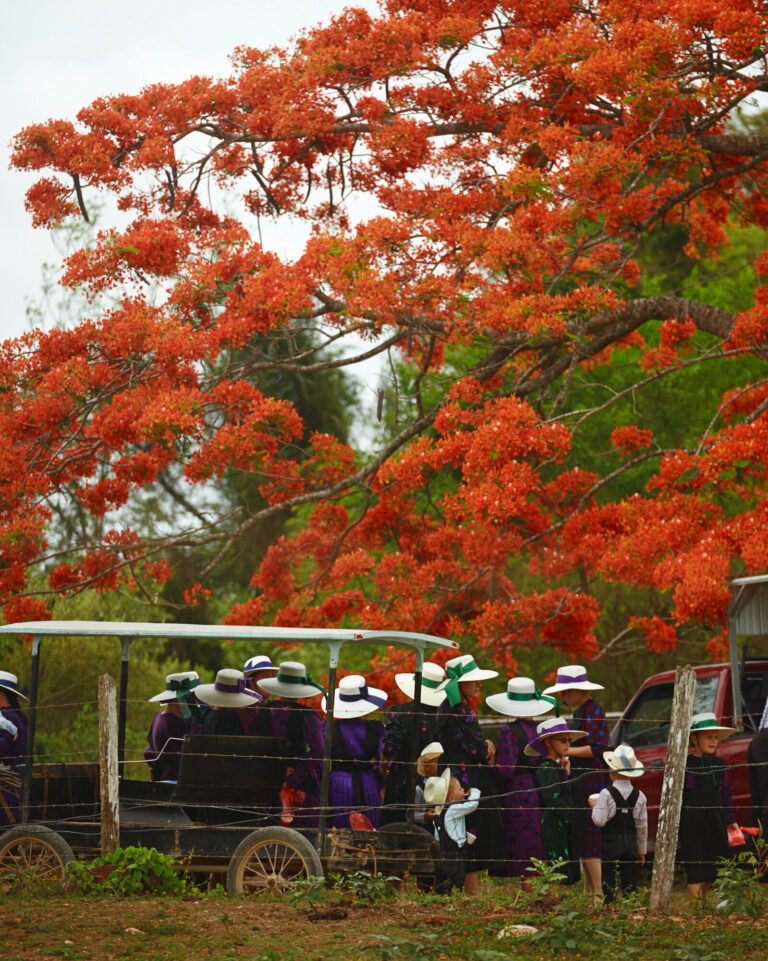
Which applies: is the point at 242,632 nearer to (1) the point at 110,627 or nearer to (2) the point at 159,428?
(1) the point at 110,627

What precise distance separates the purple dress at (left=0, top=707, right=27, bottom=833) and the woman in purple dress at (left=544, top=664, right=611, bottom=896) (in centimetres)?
370

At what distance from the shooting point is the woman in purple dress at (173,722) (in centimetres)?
962

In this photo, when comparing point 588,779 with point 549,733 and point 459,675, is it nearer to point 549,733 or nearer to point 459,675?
point 549,733

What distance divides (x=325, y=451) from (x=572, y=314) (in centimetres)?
330

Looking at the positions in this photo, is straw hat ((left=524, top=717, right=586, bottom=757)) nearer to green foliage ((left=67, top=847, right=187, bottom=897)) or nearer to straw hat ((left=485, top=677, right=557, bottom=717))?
straw hat ((left=485, top=677, right=557, bottom=717))

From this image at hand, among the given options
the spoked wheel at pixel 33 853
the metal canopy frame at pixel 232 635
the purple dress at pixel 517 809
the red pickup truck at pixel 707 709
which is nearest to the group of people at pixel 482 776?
the purple dress at pixel 517 809

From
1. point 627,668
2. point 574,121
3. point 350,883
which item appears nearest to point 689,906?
point 350,883

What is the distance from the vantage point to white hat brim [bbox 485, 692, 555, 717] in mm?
8670

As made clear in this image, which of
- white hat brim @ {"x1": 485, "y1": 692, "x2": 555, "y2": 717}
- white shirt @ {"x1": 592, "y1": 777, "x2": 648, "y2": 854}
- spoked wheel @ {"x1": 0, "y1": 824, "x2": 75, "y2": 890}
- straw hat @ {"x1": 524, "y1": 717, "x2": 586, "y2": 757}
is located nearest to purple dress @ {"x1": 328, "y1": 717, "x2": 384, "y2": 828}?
white hat brim @ {"x1": 485, "y1": 692, "x2": 555, "y2": 717}

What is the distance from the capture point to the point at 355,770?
870cm

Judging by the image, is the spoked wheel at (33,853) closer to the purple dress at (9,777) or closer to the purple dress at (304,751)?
the purple dress at (9,777)

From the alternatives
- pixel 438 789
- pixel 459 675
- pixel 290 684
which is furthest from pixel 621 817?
pixel 290 684

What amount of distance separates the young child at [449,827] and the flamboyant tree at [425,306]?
2615 mm

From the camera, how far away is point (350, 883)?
Result: 7.54 m
